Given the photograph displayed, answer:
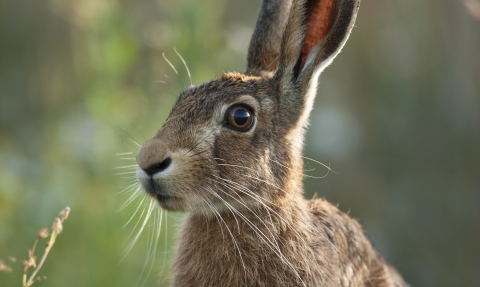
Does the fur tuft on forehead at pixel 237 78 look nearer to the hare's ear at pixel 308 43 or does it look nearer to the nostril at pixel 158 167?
the hare's ear at pixel 308 43

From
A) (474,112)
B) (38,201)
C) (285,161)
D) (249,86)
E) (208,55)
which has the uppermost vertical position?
(474,112)

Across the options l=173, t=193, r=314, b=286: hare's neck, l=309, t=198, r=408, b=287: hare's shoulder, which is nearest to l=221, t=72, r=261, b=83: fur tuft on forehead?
l=173, t=193, r=314, b=286: hare's neck

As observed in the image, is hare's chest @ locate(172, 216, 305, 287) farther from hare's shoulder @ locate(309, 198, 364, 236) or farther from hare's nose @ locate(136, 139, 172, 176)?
hare's nose @ locate(136, 139, 172, 176)

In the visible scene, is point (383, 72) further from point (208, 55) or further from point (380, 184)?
point (208, 55)

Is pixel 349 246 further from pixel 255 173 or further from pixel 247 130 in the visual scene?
pixel 247 130

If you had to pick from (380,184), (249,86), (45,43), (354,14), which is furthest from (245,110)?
(45,43)

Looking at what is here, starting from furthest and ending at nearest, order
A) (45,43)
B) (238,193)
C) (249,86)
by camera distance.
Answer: (45,43) → (249,86) → (238,193)
